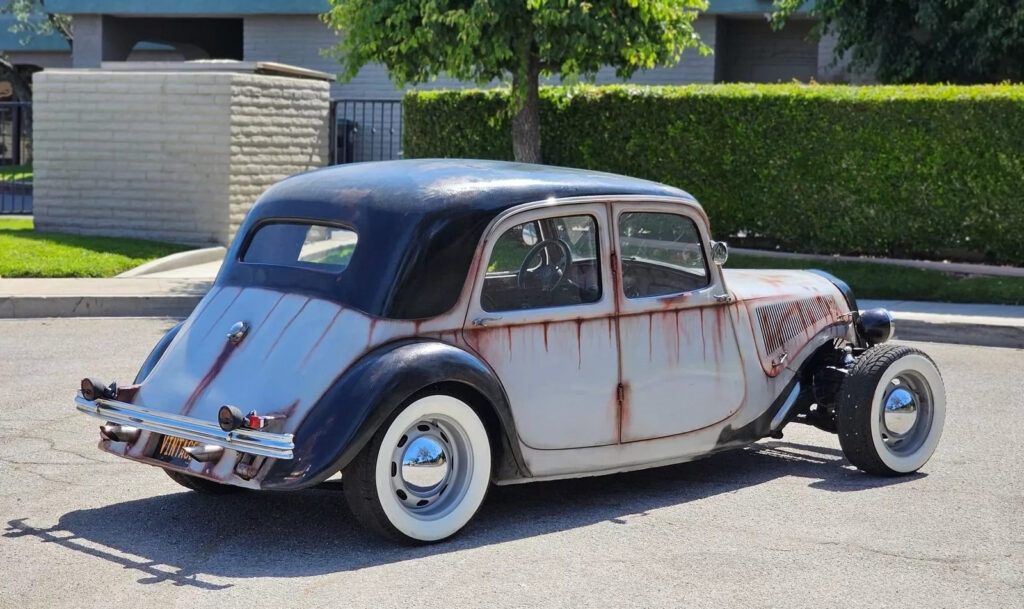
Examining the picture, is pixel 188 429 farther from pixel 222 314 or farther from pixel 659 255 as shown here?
pixel 659 255

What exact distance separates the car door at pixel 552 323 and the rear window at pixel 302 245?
629 millimetres

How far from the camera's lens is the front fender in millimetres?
5398

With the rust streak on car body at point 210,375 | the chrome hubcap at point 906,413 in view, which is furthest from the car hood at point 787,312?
the rust streak on car body at point 210,375

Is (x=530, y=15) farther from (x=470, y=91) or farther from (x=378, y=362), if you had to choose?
(x=378, y=362)

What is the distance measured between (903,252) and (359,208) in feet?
38.1

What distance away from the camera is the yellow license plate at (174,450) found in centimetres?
570

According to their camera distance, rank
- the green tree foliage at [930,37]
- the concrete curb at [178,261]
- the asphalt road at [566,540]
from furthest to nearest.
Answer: the green tree foliage at [930,37], the concrete curb at [178,261], the asphalt road at [566,540]

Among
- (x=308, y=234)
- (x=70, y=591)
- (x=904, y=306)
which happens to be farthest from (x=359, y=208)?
(x=904, y=306)

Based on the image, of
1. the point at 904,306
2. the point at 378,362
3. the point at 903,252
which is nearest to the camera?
the point at 378,362

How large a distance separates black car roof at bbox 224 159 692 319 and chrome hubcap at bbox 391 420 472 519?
0.50 meters

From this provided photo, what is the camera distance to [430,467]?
18.7 feet

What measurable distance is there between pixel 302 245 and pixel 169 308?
23.5 feet

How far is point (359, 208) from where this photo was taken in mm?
6051

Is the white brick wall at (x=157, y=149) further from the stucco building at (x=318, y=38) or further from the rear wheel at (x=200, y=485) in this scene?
the rear wheel at (x=200, y=485)
